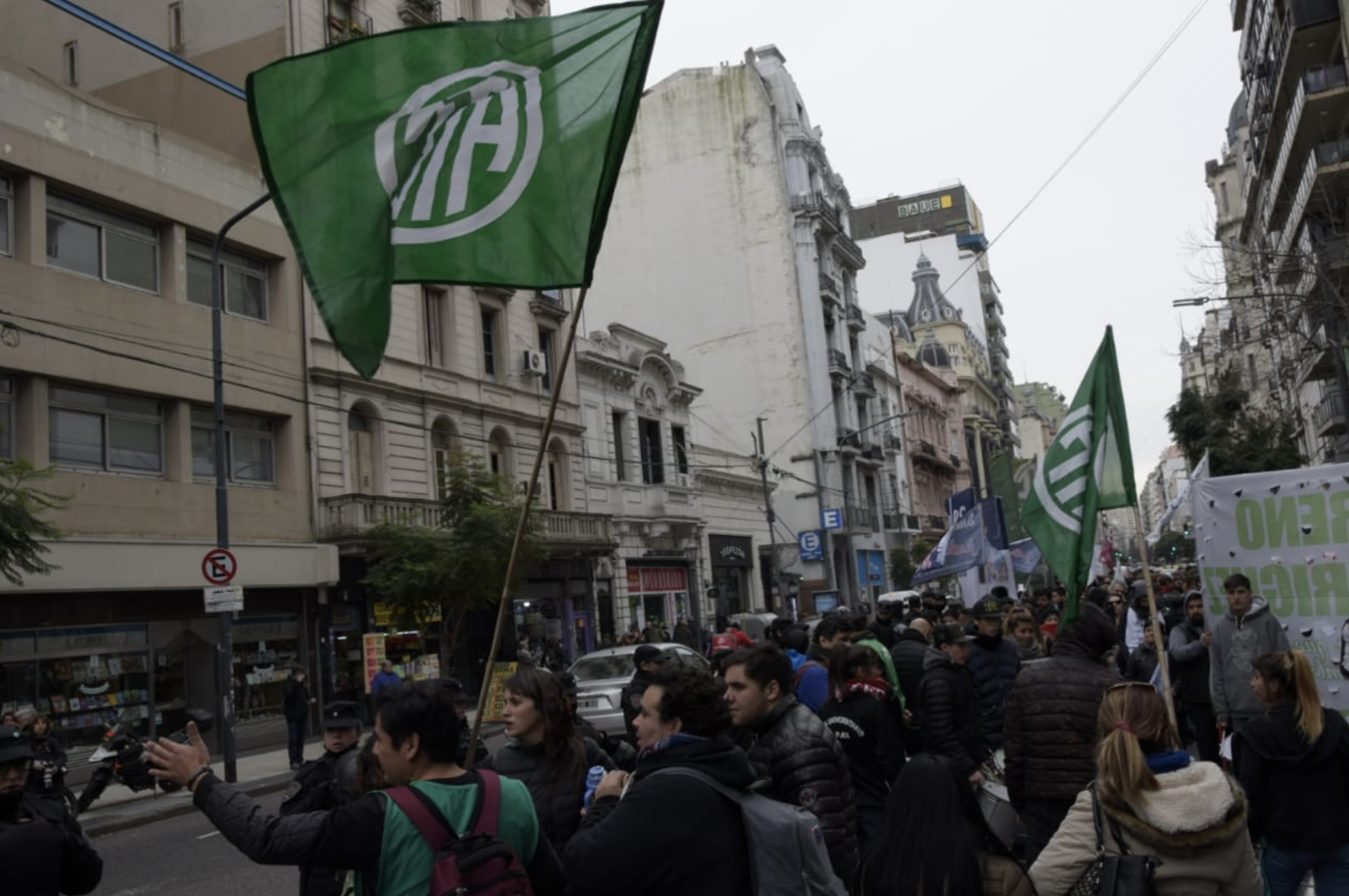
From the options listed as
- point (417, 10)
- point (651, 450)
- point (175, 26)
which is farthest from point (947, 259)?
point (175, 26)

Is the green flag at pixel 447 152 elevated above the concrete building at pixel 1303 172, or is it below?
below

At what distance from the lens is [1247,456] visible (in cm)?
3406

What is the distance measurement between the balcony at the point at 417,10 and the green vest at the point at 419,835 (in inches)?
1199

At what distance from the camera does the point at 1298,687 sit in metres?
5.09

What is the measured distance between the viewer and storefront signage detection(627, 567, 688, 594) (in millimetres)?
37750

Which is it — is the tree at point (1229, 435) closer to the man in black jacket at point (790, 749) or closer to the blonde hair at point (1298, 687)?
the blonde hair at point (1298, 687)

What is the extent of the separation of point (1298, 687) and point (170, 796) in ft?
51.5

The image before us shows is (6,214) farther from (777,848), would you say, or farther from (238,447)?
(777,848)

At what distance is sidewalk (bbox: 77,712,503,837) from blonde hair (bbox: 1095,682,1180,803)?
935 centimetres

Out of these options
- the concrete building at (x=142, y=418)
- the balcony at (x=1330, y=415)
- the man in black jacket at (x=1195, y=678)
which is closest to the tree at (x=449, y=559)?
the concrete building at (x=142, y=418)

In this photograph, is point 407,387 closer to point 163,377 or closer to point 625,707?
point 163,377

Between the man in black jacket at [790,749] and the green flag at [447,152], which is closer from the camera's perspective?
the green flag at [447,152]

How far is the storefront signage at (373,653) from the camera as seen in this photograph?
23797mm

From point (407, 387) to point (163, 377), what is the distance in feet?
23.2
